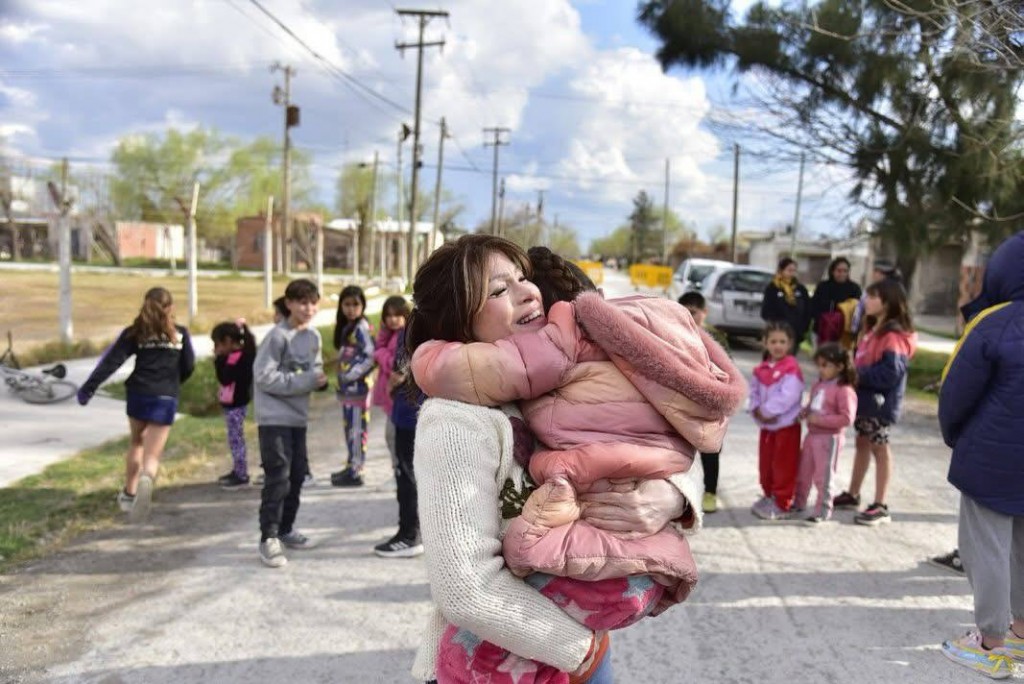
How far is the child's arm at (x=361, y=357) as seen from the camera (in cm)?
602

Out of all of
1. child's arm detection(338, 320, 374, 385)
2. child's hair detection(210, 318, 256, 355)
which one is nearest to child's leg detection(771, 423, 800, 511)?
child's arm detection(338, 320, 374, 385)

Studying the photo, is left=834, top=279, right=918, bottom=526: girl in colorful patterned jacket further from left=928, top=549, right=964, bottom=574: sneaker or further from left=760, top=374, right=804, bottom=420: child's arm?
left=928, top=549, right=964, bottom=574: sneaker

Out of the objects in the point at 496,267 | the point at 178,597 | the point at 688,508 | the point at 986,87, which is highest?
the point at 986,87

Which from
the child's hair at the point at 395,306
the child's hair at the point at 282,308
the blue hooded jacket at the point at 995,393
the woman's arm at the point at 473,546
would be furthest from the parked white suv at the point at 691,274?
the woman's arm at the point at 473,546

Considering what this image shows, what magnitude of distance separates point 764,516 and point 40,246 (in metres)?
70.5

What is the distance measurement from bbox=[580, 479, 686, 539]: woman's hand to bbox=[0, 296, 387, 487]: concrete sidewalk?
5.71m

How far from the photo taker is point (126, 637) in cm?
358

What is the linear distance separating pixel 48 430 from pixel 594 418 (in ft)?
24.5

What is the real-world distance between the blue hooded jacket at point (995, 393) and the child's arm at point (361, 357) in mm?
3945

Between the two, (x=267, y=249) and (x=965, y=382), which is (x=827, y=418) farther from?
(x=267, y=249)

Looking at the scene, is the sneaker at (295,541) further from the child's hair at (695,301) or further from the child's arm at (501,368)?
the child's arm at (501,368)

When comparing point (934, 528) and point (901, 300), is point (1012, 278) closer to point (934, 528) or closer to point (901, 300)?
point (901, 300)

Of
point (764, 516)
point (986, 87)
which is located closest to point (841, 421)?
point (764, 516)

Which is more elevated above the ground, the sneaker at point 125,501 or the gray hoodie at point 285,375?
the gray hoodie at point 285,375
